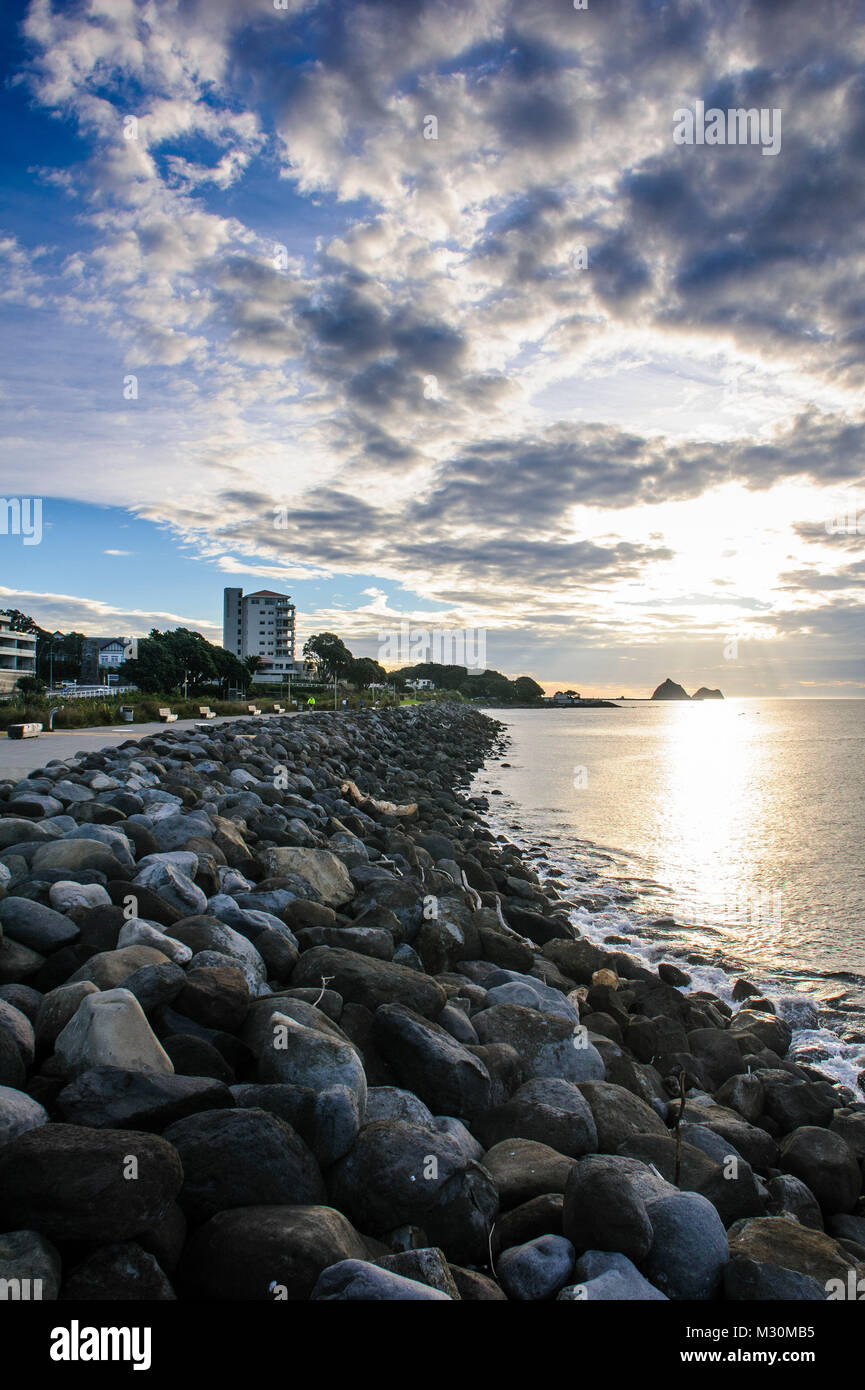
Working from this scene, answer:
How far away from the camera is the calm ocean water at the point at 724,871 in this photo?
1040cm

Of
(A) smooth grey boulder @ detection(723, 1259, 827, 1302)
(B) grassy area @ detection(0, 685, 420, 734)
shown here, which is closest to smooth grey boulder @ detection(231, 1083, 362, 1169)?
(A) smooth grey boulder @ detection(723, 1259, 827, 1302)

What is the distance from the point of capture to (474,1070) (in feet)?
14.8

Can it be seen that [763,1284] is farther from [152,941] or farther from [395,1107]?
[152,941]

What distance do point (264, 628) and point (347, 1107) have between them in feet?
412

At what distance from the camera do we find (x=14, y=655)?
89.7 m

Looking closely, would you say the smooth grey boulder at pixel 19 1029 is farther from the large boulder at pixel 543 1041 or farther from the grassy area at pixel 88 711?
the grassy area at pixel 88 711

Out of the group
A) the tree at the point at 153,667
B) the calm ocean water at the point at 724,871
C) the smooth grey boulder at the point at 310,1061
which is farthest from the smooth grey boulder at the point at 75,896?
the tree at the point at 153,667

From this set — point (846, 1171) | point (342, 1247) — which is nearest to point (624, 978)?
point (846, 1171)

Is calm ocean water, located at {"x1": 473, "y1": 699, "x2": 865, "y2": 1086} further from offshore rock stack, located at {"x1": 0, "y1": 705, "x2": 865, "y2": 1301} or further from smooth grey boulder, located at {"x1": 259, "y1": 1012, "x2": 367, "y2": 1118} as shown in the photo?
smooth grey boulder, located at {"x1": 259, "y1": 1012, "x2": 367, "y2": 1118}

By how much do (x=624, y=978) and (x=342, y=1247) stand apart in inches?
286

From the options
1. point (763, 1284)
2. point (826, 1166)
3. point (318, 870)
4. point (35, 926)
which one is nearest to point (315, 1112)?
point (763, 1284)

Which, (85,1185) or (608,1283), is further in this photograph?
(608,1283)

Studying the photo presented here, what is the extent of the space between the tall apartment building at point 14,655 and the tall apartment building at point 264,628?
3475cm
